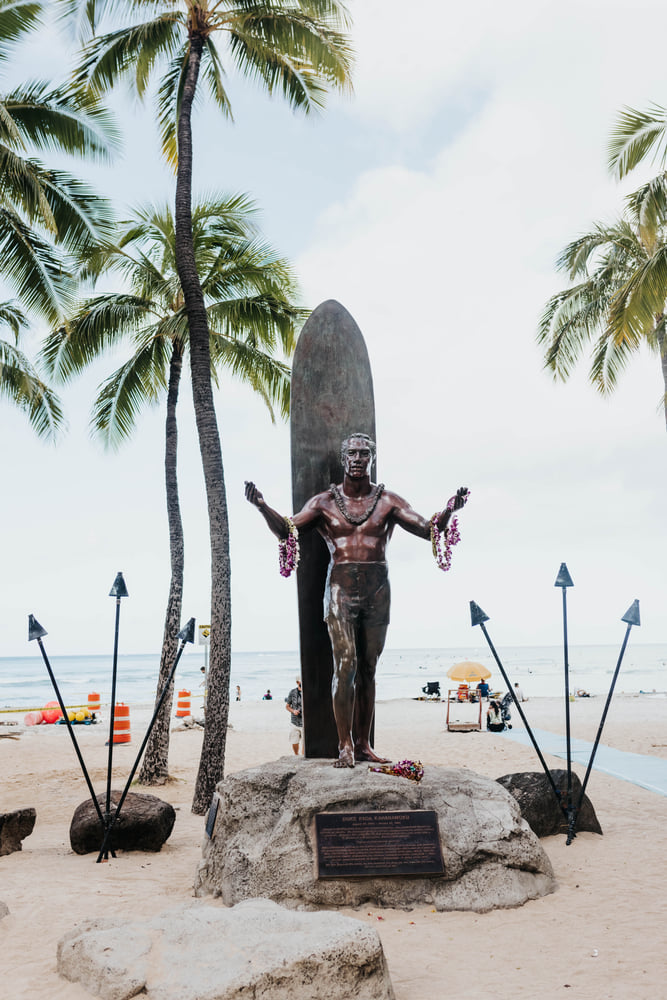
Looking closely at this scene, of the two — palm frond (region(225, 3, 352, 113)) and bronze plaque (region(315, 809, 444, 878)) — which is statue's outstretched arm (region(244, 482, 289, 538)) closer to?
bronze plaque (region(315, 809, 444, 878))

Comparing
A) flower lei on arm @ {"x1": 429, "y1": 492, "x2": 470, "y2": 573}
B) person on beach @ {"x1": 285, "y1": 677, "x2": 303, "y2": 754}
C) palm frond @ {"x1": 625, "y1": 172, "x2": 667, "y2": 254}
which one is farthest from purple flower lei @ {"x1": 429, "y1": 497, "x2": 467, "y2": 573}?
palm frond @ {"x1": 625, "y1": 172, "x2": 667, "y2": 254}

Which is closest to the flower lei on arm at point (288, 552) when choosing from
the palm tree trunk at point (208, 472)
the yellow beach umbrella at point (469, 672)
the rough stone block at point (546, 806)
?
the rough stone block at point (546, 806)

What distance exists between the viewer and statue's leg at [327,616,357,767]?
5.90 m

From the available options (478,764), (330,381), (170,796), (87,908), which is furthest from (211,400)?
(478,764)

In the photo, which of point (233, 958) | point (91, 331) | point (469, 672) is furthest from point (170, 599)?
point (469, 672)

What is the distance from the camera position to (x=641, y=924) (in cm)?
465

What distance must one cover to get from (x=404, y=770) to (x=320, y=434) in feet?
9.50

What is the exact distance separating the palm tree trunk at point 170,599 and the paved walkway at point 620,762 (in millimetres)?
5806

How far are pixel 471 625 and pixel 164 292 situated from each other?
942 cm

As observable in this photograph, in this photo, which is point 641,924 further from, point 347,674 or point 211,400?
point 211,400

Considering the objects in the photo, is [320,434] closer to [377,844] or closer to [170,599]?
[377,844]

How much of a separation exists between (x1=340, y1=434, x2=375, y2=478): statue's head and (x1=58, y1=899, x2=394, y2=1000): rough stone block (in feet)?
10.4

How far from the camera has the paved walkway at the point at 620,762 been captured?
1030 cm

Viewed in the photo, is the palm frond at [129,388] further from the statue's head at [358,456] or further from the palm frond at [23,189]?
the statue's head at [358,456]
